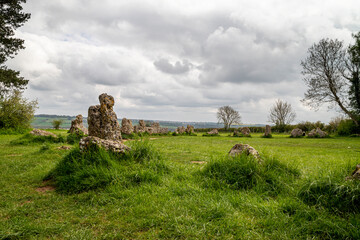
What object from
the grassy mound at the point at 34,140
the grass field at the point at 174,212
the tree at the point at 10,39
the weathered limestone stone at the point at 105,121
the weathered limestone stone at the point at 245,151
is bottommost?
the grass field at the point at 174,212

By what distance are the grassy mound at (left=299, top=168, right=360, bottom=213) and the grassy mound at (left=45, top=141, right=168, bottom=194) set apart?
9.48ft

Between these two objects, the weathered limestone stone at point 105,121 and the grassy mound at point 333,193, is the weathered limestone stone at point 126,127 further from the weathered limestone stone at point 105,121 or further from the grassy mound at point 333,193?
the grassy mound at point 333,193

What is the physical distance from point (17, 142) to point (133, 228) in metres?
12.3

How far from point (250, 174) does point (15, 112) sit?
28551mm

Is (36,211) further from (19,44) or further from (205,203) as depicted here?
(19,44)

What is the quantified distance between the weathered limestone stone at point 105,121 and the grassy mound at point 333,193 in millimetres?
7855

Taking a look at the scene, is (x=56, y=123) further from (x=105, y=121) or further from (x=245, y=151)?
(x=245, y=151)

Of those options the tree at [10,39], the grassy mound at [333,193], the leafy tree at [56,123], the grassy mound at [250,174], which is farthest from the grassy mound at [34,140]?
the leafy tree at [56,123]

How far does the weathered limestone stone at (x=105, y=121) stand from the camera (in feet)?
30.7

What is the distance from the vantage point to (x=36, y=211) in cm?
332

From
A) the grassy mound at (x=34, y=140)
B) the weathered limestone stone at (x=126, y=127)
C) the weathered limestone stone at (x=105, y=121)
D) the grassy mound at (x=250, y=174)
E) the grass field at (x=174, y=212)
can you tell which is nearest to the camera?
the grass field at (x=174, y=212)

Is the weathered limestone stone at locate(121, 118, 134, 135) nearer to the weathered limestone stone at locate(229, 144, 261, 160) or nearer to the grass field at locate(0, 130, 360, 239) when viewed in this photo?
the weathered limestone stone at locate(229, 144, 261, 160)

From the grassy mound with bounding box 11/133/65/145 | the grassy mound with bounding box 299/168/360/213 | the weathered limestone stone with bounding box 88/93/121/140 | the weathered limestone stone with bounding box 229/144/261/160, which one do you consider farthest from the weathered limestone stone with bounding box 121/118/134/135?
the grassy mound with bounding box 299/168/360/213

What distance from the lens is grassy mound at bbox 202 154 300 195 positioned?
430 cm
